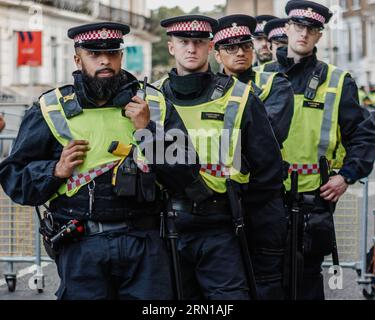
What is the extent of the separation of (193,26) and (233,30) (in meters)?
0.87

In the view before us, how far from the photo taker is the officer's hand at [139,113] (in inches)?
207

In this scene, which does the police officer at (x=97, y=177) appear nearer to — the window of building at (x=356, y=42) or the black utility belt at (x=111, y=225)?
the black utility belt at (x=111, y=225)

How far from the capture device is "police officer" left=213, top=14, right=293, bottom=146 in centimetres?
694

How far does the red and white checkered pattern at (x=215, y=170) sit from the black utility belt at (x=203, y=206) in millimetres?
153

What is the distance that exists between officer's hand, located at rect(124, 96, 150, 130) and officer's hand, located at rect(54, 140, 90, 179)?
0.91ft

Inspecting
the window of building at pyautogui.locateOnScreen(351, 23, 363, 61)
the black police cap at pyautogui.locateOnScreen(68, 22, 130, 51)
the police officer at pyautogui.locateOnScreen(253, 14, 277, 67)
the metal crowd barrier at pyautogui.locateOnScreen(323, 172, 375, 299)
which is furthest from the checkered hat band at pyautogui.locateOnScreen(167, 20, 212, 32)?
the window of building at pyautogui.locateOnScreen(351, 23, 363, 61)

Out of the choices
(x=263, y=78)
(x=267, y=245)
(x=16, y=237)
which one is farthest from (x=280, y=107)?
(x=16, y=237)

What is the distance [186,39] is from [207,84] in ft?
1.04

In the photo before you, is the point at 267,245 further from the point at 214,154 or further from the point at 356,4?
the point at 356,4

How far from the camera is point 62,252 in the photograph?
→ 5.46 m

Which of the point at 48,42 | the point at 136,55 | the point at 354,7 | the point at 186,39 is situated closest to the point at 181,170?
the point at 186,39
